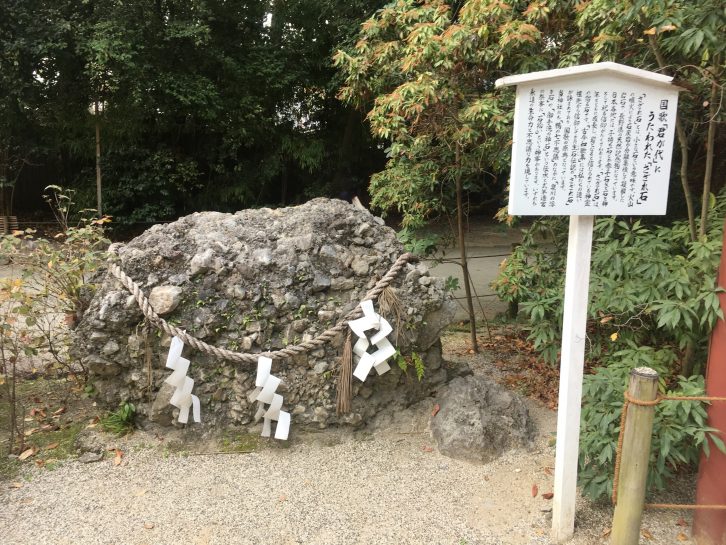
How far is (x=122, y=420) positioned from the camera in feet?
11.5

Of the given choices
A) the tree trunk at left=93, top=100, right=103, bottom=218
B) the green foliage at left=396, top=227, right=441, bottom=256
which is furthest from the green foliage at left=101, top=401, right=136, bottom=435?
the tree trunk at left=93, top=100, right=103, bottom=218

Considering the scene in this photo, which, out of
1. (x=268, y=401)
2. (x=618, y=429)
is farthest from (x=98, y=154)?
(x=618, y=429)

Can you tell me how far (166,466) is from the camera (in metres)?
3.19

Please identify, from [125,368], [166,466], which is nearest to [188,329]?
[125,368]

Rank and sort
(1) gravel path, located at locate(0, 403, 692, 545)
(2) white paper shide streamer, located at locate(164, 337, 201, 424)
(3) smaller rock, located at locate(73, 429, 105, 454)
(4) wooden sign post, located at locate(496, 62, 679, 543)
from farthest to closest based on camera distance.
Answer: (3) smaller rock, located at locate(73, 429, 105, 454)
(2) white paper shide streamer, located at locate(164, 337, 201, 424)
(1) gravel path, located at locate(0, 403, 692, 545)
(4) wooden sign post, located at locate(496, 62, 679, 543)

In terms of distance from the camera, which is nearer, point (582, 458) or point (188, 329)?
point (582, 458)

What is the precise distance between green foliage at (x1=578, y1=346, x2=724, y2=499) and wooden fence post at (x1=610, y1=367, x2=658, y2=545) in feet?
0.68

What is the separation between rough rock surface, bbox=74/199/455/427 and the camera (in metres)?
3.36

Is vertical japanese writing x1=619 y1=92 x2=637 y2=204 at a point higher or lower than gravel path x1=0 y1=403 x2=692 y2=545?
higher

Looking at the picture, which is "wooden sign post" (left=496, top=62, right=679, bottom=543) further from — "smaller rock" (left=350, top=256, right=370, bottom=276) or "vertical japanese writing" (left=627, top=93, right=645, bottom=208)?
"smaller rock" (left=350, top=256, right=370, bottom=276)

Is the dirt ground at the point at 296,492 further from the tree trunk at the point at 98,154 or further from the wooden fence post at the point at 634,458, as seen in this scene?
the tree trunk at the point at 98,154

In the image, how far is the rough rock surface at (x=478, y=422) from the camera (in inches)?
130

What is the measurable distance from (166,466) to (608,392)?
2.37m

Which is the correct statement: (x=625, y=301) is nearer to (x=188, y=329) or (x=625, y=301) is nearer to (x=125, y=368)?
(x=188, y=329)
